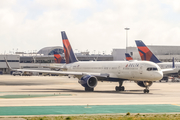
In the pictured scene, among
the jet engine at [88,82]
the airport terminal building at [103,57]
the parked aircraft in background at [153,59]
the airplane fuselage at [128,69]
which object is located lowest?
the jet engine at [88,82]

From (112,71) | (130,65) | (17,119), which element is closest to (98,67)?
(112,71)

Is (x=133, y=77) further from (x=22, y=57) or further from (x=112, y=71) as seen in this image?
(x=22, y=57)

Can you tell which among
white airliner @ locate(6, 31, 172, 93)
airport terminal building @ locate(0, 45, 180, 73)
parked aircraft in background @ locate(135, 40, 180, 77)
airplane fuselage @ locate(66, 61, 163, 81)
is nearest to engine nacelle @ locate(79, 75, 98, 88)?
white airliner @ locate(6, 31, 172, 93)

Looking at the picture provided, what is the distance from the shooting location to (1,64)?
6442 inches

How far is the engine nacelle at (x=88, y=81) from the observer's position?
1654 inches

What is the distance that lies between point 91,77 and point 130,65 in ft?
17.4

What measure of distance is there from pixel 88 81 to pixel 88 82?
35cm

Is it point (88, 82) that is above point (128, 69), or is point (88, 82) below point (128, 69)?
below

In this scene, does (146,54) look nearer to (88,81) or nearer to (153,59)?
(153,59)

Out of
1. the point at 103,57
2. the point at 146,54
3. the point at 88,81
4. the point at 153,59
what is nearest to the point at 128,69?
the point at 88,81

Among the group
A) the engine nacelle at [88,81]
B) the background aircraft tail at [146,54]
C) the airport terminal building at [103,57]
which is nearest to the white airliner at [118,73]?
the engine nacelle at [88,81]

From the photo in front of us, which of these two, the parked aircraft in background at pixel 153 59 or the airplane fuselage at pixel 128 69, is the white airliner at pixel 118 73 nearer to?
the airplane fuselage at pixel 128 69

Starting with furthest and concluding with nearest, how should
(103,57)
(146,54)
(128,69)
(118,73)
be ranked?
1. (103,57)
2. (146,54)
3. (118,73)
4. (128,69)

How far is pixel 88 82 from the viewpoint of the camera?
4284 cm
